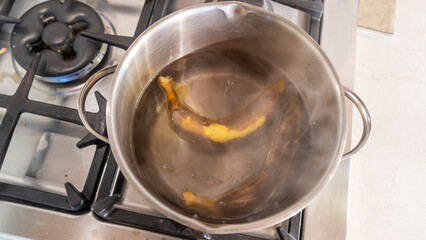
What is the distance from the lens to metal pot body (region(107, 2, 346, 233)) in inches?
15.5

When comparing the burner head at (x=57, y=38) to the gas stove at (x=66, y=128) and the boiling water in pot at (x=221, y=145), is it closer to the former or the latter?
the gas stove at (x=66, y=128)

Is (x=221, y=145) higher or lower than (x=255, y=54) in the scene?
lower

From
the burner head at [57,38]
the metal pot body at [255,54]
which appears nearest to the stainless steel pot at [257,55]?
the metal pot body at [255,54]

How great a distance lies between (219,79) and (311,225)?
299 millimetres

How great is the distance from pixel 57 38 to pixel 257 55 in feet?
1.14

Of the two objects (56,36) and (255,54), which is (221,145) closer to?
(255,54)

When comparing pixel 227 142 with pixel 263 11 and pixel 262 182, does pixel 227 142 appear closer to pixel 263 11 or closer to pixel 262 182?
pixel 262 182

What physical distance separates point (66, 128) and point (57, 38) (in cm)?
15

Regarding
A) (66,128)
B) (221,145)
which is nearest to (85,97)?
(66,128)

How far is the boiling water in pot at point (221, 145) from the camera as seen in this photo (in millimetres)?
488

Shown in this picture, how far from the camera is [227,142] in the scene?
1.77 feet

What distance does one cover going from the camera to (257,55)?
1.90 feet

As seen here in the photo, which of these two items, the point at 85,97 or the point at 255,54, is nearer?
the point at 85,97

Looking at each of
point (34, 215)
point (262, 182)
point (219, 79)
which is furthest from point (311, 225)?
point (34, 215)
